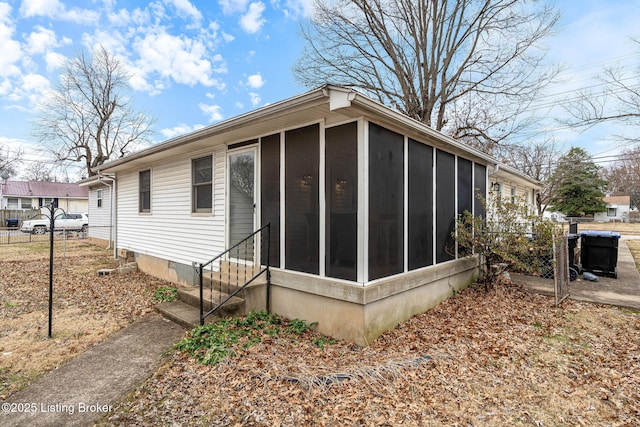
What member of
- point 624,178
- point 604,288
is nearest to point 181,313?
point 604,288

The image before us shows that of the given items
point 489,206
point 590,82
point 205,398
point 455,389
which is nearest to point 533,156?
point 590,82

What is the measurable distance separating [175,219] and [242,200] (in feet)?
7.87

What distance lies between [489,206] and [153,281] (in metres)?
7.58

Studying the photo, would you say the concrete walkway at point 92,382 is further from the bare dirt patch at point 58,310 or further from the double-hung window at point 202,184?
the double-hung window at point 202,184

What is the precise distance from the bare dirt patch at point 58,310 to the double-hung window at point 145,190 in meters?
1.74

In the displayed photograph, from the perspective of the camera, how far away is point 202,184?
20.5 ft

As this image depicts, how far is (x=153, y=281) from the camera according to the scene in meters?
7.28

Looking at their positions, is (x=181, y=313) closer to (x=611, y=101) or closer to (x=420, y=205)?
(x=420, y=205)

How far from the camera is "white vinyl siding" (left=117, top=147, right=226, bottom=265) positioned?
5863mm

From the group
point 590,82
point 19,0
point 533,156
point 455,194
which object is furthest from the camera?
point 533,156

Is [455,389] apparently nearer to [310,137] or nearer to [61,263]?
[310,137]

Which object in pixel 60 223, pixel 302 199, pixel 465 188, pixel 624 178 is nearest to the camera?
pixel 302 199

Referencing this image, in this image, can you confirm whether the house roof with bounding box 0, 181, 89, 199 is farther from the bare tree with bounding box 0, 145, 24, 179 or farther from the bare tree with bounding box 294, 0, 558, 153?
the bare tree with bounding box 294, 0, 558, 153

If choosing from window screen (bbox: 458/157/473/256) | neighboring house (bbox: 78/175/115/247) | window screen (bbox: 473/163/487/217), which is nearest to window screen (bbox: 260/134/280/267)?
window screen (bbox: 458/157/473/256)
